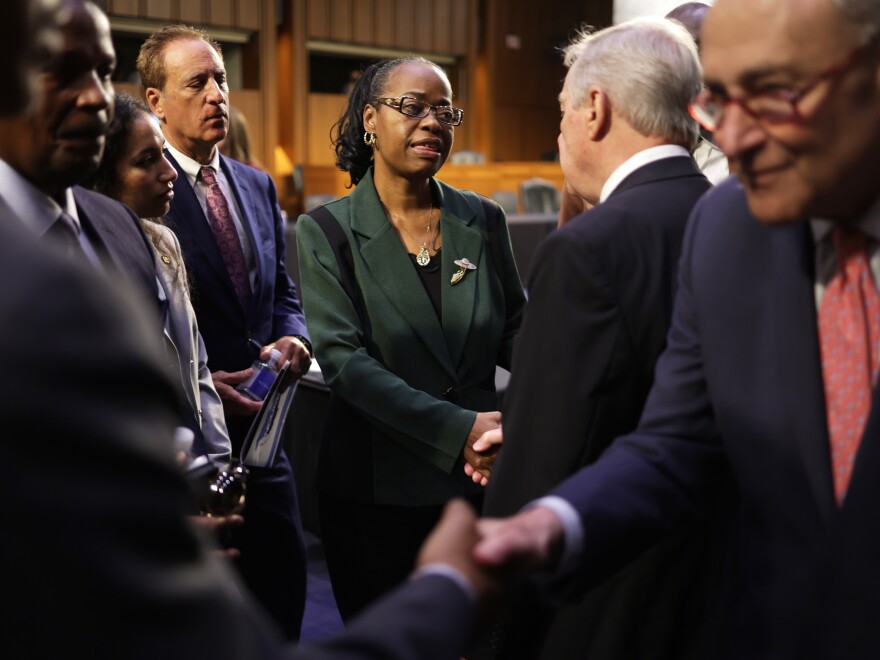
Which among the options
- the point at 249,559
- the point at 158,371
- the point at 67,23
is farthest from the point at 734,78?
the point at 249,559

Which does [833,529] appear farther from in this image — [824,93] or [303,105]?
[303,105]

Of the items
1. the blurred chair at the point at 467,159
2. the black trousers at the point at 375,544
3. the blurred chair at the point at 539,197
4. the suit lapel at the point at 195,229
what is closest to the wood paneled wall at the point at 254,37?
the blurred chair at the point at 467,159

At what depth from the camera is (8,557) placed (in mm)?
589

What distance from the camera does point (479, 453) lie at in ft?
6.76

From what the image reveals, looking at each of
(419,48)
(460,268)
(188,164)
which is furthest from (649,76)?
(419,48)

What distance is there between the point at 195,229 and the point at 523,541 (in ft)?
5.44

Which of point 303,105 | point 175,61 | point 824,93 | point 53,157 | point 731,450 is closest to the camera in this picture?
point 824,93

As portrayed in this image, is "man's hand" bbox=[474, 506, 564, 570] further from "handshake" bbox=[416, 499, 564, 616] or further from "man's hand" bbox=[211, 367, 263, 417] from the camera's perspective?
"man's hand" bbox=[211, 367, 263, 417]

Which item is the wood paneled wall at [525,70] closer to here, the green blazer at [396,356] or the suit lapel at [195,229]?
the suit lapel at [195,229]

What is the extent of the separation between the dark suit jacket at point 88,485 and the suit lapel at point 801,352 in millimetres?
695

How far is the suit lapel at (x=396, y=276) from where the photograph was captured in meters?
2.25

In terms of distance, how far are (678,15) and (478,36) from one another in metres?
13.4

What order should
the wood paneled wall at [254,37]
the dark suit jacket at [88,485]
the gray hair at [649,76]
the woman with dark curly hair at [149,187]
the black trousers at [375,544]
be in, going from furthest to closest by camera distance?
the wood paneled wall at [254,37] < the black trousers at [375,544] < the woman with dark curly hair at [149,187] < the gray hair at [649,76] < the dark suit jacket at [88,485]

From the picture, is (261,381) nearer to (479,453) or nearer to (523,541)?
(479,453)
